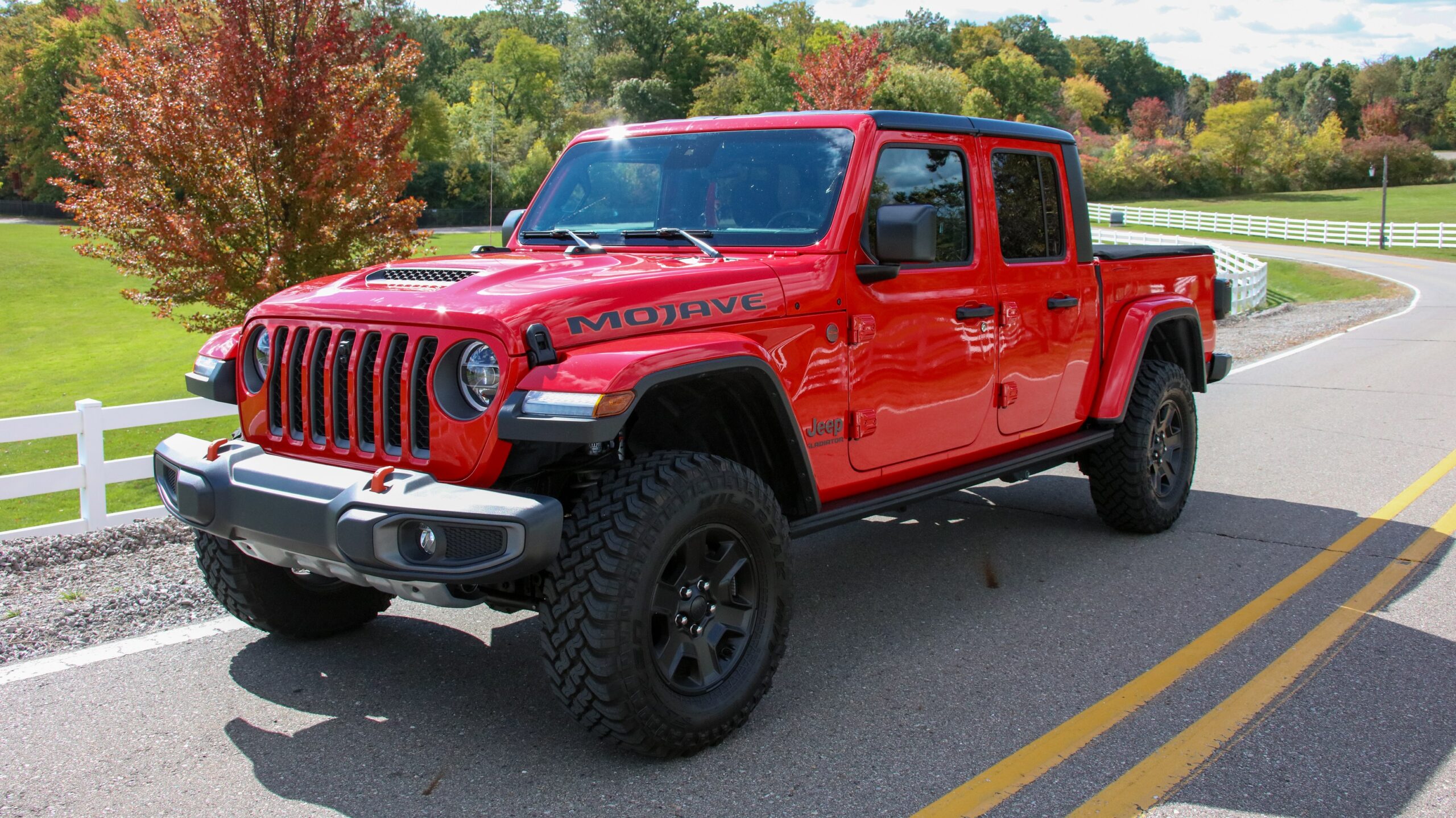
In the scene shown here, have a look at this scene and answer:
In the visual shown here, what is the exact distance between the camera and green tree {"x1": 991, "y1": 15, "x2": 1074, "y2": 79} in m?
147

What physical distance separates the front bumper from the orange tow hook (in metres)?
0.01

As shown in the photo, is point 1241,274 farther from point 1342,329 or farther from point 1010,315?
point 1010,315

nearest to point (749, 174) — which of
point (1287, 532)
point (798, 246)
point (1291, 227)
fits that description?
point (798, 246)

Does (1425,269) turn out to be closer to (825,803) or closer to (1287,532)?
(1287,532)

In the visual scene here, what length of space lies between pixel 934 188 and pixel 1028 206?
804 millimetres

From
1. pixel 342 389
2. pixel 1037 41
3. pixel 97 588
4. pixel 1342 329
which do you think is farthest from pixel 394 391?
pixel 1037 41

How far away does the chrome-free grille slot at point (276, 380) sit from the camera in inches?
159

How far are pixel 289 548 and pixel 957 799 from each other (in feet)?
7.04

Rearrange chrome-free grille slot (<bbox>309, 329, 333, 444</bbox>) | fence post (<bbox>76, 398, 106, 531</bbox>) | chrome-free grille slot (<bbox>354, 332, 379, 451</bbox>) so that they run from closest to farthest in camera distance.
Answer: chrome-free grille slot (<bbox>354, 332, 379, 451</bbox>) < chrome-free grille slot (<bbox>309, 329, 333, 444</bbox>) < fence post (<bbox>76, 398, 106, 531</bbox>)

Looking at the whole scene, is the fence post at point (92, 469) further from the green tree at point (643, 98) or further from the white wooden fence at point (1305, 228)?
the green tree at point (643, 98)

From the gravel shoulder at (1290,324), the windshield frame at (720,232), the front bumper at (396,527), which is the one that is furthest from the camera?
the gravel shoulder at (1290,324)

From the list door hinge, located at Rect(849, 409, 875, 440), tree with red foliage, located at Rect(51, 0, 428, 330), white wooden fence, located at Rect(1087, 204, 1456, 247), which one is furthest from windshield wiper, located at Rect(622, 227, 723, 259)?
white wooden fence, located at Rect(1087, 204, 1456, 247)

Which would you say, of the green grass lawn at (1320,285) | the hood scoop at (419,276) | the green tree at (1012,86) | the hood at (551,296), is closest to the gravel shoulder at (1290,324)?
the green grass lawn at (1320,285)

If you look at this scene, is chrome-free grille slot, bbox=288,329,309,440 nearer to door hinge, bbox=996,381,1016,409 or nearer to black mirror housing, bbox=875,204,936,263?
black mirror housing, bbox=875,204,936,263
